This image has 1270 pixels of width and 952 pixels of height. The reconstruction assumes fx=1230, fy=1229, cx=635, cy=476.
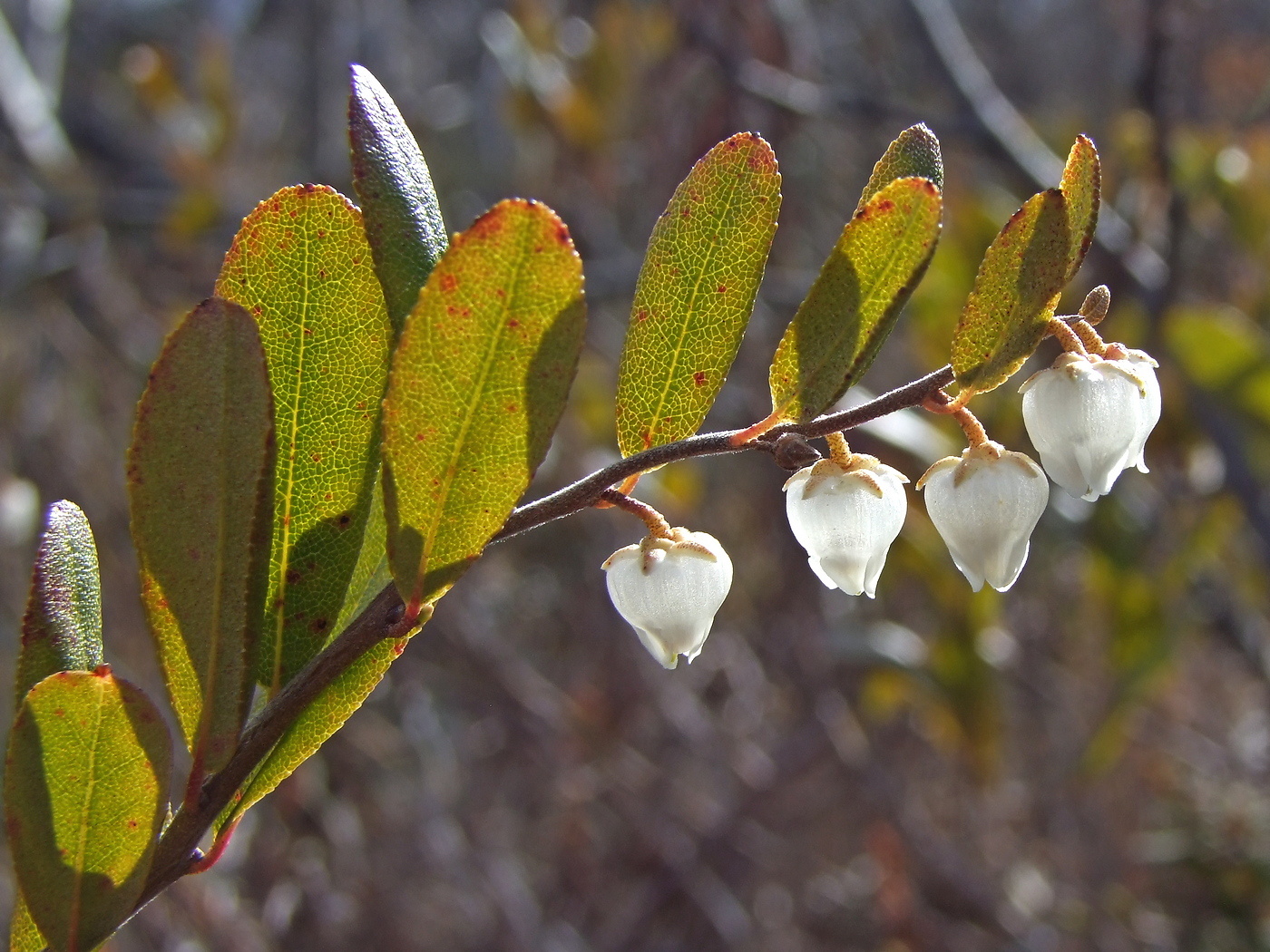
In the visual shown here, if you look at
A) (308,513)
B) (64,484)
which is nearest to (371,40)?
(64,484)

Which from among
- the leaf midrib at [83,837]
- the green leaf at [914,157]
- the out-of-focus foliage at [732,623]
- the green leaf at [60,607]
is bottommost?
the out-of-focus foliage at [732,623]

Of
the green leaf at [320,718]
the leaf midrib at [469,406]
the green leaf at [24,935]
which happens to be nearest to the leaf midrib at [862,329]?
the leaf midrib at [469,406]

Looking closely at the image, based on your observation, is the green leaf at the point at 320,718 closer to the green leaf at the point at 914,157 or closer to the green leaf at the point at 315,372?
the green leaf at the point at 315,372

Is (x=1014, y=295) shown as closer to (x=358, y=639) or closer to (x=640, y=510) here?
(x=640, y=510)

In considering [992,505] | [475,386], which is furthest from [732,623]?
[475,386]

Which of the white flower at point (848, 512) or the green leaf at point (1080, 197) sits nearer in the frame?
the green leaf at point (1080, 197)

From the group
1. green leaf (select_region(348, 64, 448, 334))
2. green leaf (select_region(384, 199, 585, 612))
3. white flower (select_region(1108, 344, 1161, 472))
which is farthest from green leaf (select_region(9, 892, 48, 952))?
white flower (select_region(1108, 344, 1161, 472))

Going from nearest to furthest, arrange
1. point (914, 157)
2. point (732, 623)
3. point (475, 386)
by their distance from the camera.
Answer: point (475, 386)
point (914, 157)
point (732, 623)
